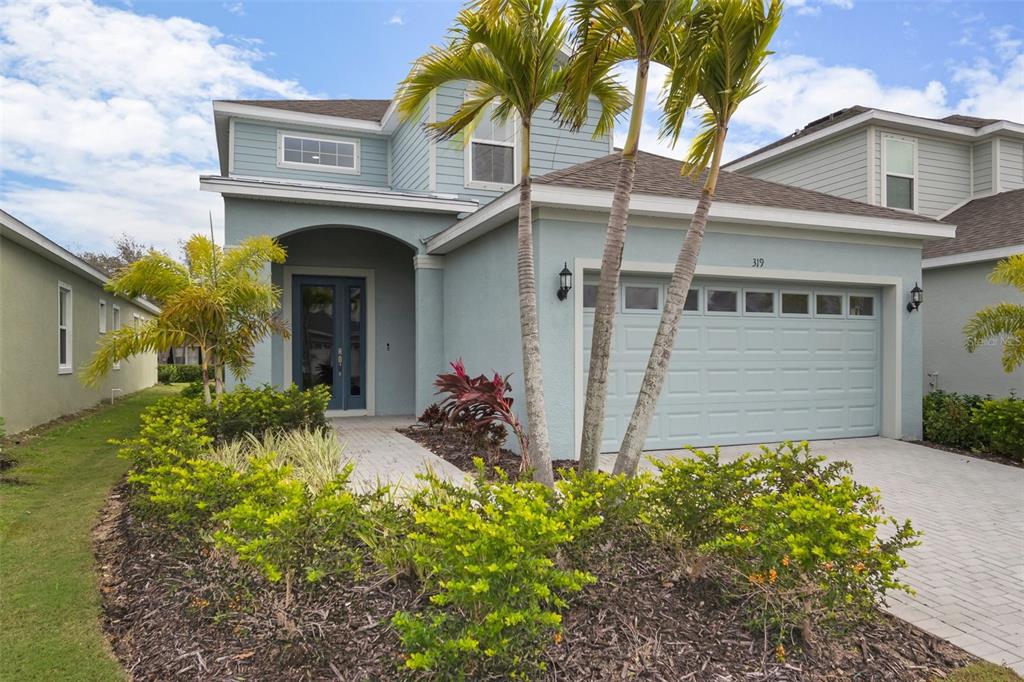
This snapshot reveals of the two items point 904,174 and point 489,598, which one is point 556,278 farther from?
point 904,174

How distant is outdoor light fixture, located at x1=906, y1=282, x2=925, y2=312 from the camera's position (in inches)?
391

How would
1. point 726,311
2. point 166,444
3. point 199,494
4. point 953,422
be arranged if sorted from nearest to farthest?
point 199,494, point 166,444, point 726,311, point 953,422

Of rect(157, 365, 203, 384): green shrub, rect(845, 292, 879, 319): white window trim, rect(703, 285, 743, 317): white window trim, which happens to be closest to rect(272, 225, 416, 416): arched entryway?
rect(703, 285, 743, 317): white window trim

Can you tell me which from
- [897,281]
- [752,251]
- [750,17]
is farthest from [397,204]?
[897,281]

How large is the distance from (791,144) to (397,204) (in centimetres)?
966

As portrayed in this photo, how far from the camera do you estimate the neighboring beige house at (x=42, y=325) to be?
8992 mm

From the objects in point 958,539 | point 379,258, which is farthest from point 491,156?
point 958,539

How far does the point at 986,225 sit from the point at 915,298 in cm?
340

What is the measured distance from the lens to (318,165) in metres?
13.6

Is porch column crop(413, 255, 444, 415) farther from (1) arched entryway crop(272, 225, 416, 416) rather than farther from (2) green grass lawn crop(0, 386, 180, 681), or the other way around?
(2) green grass lawn crop(0, 386, 180, 681)

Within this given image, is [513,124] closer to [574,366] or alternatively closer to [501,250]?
[501,250]

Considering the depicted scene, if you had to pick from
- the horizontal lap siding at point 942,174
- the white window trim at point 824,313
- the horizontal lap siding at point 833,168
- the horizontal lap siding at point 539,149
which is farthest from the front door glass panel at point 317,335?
the horizontal lap siding at point 942,174

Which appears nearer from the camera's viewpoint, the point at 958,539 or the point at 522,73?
the point at 522,73

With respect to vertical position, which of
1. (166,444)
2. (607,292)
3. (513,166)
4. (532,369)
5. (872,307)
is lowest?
(166,444)
